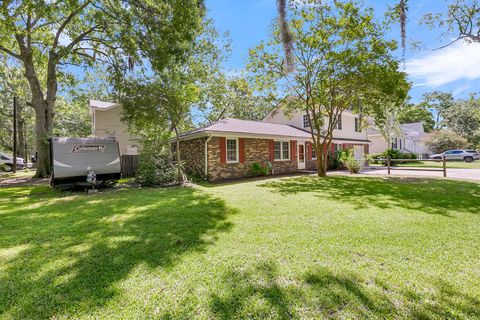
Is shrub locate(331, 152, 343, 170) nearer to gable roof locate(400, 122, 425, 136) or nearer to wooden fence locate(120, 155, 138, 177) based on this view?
wooden fence locate(120, 155, 138, 177)

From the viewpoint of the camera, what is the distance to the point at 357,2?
10.1 m

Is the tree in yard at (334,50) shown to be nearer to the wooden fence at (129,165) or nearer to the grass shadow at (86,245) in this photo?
the grass shadow at (86,245)

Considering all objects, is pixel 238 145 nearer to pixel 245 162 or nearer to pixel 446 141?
pixel 245 162

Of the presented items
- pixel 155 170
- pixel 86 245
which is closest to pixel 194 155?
pixel 155 170

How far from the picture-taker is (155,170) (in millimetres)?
10531

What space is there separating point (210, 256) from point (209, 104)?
23.3 meters

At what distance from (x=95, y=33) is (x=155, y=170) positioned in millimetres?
10247

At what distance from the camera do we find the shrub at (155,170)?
1044 centimetres

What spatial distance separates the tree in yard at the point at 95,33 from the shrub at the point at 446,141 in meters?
36.4

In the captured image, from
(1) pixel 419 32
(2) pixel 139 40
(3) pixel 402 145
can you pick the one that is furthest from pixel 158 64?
(3) pixel 402 145

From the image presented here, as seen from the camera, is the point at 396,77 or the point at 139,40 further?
the point at 396,77

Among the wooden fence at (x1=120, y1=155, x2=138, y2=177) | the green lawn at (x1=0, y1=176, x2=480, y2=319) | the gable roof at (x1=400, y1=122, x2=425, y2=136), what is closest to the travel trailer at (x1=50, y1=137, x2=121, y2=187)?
the green lawn at (x1=0, y1=176, x2=480, y2=319)

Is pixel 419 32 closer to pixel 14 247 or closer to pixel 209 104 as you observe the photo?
pixel 14 247

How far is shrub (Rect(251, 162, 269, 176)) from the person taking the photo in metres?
13.4
